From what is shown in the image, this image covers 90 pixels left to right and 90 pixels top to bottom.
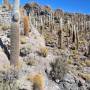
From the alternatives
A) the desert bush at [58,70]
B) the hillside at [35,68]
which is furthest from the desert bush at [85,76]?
the desert bush at [58,70]

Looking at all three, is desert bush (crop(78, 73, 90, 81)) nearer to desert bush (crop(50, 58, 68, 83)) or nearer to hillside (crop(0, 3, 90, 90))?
hillside (crop(0, 3, 90, 90))

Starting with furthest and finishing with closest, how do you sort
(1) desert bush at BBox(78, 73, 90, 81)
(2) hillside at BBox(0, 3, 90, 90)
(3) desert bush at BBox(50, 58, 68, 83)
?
(1) desert bush at BBox(78, 73, 90, 81) → (3) desert bush at BBox(50, 58, 68, 83) → (2) hillside at BBox(0, 3, 90, 90)

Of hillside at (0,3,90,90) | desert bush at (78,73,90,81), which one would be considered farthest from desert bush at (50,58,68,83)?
desert bush at (78,73,90,81)

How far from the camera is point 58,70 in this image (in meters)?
18.9

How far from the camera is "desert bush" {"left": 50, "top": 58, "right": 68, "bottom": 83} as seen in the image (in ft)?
60.8

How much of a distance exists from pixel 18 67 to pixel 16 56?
892mm

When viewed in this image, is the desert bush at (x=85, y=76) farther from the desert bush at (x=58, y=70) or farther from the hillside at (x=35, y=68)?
the desert bush at (x=58, y=70)

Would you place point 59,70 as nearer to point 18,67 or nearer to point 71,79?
point 71,79

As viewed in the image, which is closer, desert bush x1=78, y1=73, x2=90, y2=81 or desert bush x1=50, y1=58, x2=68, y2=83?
desert bush x1=50, y1=58, x2=68, y2=83

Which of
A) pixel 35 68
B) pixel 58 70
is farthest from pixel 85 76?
pixel 35 68

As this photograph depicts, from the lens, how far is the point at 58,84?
18391 mm

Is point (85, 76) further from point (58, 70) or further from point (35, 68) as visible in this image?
point (35, 68)

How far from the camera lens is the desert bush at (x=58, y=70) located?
1855cm

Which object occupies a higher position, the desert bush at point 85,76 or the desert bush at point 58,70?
the desert bush at point 58,70
